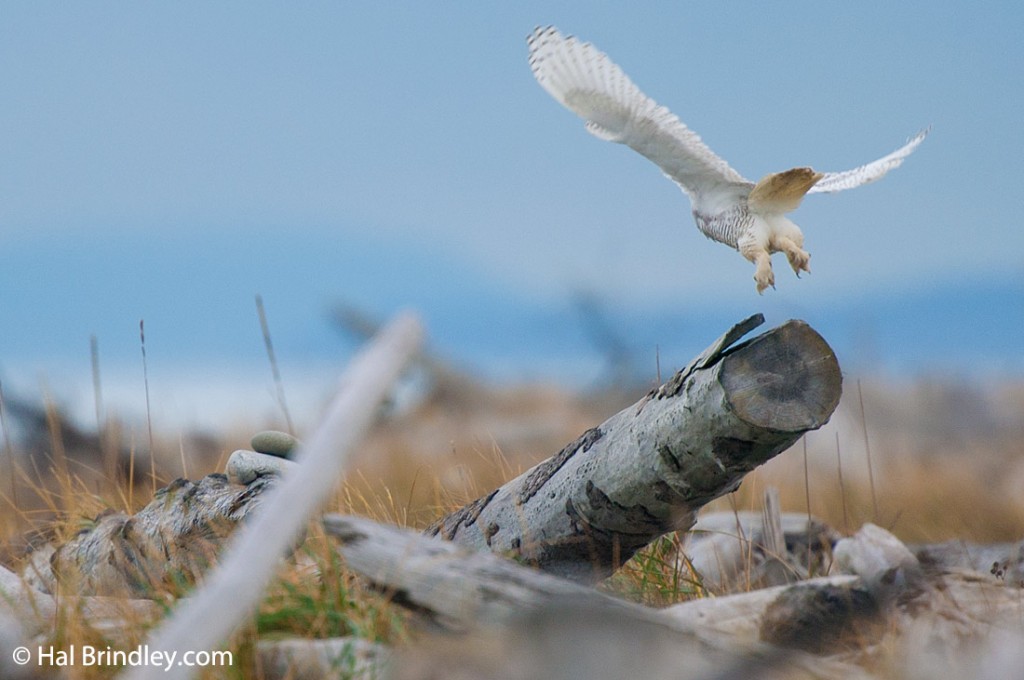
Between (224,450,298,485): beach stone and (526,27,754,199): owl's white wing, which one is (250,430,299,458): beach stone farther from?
(526,27,754,199): owl's white wing

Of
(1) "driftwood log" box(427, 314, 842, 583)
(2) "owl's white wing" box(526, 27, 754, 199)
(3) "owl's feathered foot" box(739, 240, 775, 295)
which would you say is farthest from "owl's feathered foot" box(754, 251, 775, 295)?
(2) "owl's white wing" box(526, 27, 754, 199)

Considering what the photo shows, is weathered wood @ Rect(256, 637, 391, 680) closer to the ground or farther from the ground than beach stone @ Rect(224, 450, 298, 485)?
closer to the ground

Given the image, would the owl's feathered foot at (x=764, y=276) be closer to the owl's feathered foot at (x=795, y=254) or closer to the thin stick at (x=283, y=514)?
the owl's feathered foot at (x=795, y=254)

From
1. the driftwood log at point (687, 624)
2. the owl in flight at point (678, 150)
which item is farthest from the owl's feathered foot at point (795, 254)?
the driftwood log at point (687, 624)

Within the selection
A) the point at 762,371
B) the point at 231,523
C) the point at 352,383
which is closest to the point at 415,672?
the point at 352,383

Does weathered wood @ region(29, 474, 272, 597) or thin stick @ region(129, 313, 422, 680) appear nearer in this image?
thin stick @ region(129, 313, 422, 680)

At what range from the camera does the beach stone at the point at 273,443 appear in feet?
14.1

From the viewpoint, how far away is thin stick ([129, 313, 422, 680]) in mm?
2047

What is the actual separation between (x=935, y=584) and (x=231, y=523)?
2363 millimetres

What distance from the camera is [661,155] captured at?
13.3 ft

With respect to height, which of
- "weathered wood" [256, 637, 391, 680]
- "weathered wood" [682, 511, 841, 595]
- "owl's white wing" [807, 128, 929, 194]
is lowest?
"weathered wood" [682, 511, 841, 595]

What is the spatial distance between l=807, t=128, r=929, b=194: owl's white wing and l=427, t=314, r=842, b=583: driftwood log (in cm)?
93

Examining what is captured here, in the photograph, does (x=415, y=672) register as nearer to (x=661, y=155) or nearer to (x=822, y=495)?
(x=661, y=155)

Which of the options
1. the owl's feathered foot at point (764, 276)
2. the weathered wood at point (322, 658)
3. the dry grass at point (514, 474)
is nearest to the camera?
the weathered wood at point (322, 658)
